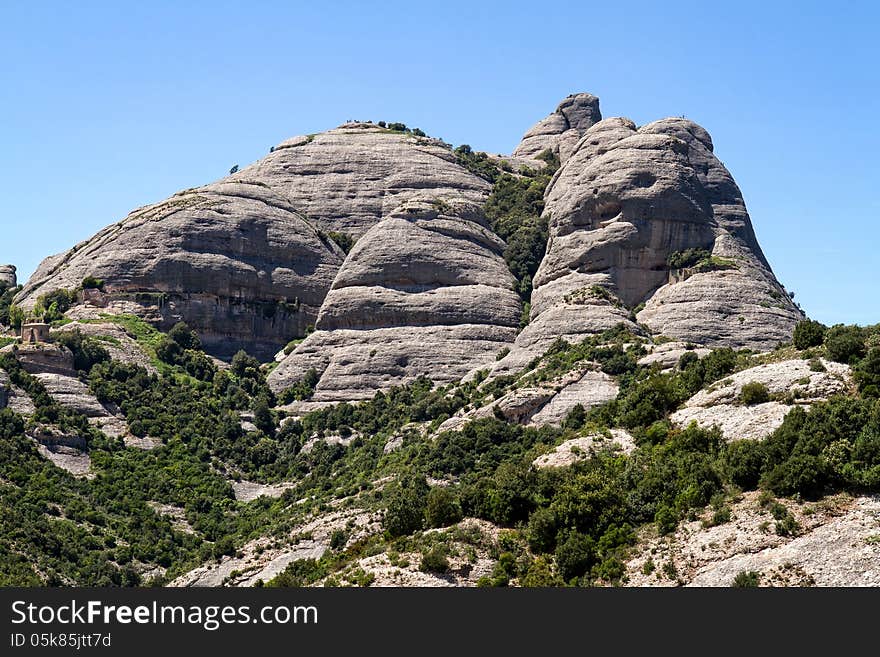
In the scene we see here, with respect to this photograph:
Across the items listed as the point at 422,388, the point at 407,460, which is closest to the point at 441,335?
the point at 422,388

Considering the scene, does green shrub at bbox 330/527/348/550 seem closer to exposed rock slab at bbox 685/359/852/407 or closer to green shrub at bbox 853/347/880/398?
exposed rock slab at bbox 685/359/852/407

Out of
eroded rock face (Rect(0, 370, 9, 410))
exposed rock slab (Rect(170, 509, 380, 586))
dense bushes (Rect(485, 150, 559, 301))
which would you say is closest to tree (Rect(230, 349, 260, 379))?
eroded rock face (Rect(0, 370, 9, 410))

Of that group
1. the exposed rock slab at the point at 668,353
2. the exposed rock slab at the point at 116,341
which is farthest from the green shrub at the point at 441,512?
the exposed rock slab at the point at 116,341

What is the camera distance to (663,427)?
7469 centimetres

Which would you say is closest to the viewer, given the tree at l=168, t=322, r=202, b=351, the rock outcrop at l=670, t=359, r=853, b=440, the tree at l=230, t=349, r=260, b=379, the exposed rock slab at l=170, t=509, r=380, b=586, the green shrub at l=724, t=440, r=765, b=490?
the green shrub at l=724, t=440, r=765, b=490

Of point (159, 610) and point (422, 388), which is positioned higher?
point (422, 388)

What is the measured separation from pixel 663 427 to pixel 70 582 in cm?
3375

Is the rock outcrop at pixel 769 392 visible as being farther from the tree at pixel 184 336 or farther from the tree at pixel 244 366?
the tree at pixel 184 336

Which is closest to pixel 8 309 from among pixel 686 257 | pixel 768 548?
pixel 686 257

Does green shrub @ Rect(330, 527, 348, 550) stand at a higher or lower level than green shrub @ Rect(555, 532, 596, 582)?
higher

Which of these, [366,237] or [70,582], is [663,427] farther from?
[366,237]

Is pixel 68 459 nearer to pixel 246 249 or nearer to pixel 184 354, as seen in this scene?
pixel 184 354

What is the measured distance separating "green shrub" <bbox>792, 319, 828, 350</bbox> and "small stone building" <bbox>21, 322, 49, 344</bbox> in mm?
57722

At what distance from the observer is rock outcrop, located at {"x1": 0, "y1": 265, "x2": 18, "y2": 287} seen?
14525cm
